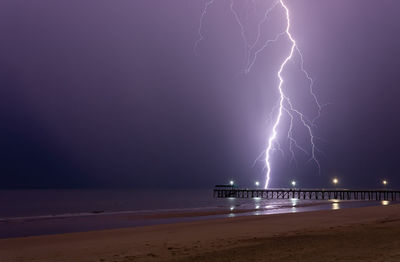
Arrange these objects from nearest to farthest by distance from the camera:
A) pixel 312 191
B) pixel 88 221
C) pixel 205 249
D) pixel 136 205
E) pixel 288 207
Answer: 1. pixel 205 249
2. pixel 88 221
3. pixel 288 207
4. pixel 136 205
5. pixel 312 191

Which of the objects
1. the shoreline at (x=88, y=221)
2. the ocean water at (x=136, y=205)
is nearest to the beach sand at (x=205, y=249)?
the shoreline at (x=88, y=221)

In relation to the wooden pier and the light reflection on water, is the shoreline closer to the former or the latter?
the light reflection on water

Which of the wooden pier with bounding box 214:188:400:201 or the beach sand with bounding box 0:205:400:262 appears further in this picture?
the wooden pier with bounding box 214:188:400:201

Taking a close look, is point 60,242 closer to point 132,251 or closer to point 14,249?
point 14,249

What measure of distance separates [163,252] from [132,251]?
3.23ft

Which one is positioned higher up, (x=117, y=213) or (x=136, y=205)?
(x=117, y=213)

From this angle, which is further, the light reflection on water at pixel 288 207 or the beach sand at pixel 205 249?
the light reflection on water at pixel 288 207

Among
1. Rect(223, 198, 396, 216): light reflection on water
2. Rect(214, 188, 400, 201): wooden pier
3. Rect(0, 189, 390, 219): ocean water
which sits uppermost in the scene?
Rect(214, 188, 400, 201): wooden pier

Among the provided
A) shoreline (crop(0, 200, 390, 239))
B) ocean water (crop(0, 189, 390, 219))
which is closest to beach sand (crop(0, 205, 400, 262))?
shoreline (crop(0, 200, 390, 239))

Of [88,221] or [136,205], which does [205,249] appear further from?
[136,205]

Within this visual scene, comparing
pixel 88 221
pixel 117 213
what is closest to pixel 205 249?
pixel 88 221

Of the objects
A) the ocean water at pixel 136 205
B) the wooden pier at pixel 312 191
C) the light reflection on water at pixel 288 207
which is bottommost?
the ocean water at pixel 136 205

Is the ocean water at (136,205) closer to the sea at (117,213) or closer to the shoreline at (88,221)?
the sea at (117,213)

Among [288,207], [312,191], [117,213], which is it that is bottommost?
[117,213]
